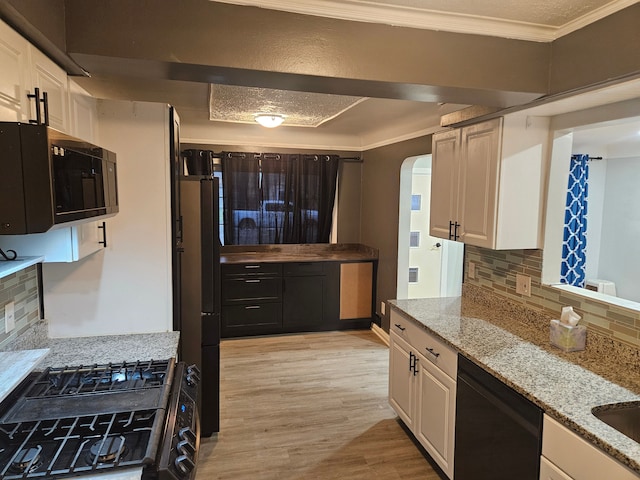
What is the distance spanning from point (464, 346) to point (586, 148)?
272 cm

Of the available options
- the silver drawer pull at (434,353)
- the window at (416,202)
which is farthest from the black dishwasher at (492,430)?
the window at (416,202)

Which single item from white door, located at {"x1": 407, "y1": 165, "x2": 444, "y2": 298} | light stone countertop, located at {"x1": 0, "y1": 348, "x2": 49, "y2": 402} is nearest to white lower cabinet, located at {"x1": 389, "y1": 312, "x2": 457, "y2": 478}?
light stone countertop, located at {"x1": 0, "y1": 348, "x2": 49, "y2": 402}

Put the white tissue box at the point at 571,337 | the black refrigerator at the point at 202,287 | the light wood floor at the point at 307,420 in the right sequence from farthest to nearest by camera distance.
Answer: the black refrigerator at the point at 202,287
the light wood floor at the point at 307,420
the white tissue box at the point at 571,337

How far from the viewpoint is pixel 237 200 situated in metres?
5.03

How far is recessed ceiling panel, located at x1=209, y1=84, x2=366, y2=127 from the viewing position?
2893 mm

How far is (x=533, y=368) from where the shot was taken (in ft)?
6.06

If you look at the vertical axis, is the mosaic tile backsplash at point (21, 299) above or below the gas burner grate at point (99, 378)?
above

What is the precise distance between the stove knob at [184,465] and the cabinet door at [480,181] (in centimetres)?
190

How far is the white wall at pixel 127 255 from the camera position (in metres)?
2.22

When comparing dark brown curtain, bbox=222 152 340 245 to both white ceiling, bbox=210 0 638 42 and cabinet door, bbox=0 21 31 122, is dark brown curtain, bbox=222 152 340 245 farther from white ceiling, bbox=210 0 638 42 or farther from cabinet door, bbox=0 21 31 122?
cabinet door, bbox=0 21 31 122

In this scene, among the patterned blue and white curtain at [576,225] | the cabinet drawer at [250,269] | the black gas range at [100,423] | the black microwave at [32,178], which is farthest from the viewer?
the cabinet drawer at [250,269]

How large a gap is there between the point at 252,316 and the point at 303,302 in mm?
620

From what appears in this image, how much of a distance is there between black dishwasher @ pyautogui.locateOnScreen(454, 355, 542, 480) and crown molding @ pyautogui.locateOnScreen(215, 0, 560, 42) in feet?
5.16

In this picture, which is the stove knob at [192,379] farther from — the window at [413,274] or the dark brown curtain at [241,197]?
the window at [413,274]
